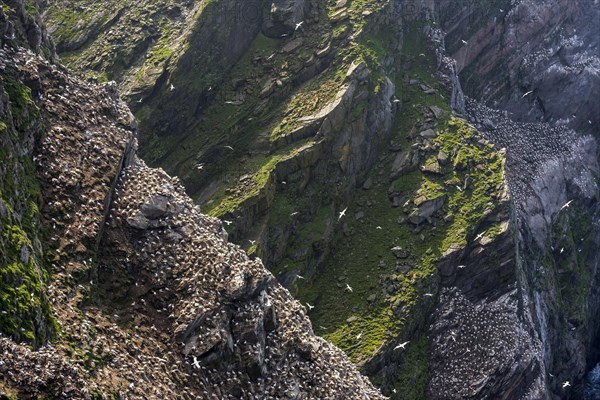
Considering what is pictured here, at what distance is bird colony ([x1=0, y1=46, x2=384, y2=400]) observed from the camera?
35.1 metres

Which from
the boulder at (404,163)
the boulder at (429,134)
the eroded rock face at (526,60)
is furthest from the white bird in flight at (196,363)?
the eroded rock face at (526,60)

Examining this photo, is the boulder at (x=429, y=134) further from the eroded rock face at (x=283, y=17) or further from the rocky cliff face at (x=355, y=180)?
the eroded rock face at (x=283, y=17)

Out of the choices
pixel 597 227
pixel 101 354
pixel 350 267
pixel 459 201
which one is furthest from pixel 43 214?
pixel 597 227

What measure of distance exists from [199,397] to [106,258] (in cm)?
779

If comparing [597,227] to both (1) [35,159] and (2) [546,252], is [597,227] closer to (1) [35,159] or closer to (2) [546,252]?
(2) [546,252]

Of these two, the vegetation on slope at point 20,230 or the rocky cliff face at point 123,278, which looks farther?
the rocky cliff face at point 123,278

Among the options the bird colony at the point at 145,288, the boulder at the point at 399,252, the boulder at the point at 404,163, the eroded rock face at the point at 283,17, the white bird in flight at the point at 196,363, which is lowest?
the white bird in flight at the point at 196,363

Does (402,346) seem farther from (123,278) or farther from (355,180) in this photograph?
(123,278)

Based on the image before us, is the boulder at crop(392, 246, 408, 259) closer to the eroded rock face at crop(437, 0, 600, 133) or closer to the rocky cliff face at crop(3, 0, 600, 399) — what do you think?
the rocky cliff face at crop(3, 0, 600, 399)

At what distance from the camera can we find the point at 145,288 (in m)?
38.6

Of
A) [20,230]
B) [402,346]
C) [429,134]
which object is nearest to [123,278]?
[20,230]

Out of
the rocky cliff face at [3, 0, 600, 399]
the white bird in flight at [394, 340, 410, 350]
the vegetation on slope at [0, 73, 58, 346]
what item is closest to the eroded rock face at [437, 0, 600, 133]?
the rocky cliff face at [3, 0, 600, 399]

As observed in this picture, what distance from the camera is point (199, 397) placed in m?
35.9

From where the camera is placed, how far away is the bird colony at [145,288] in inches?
1380
